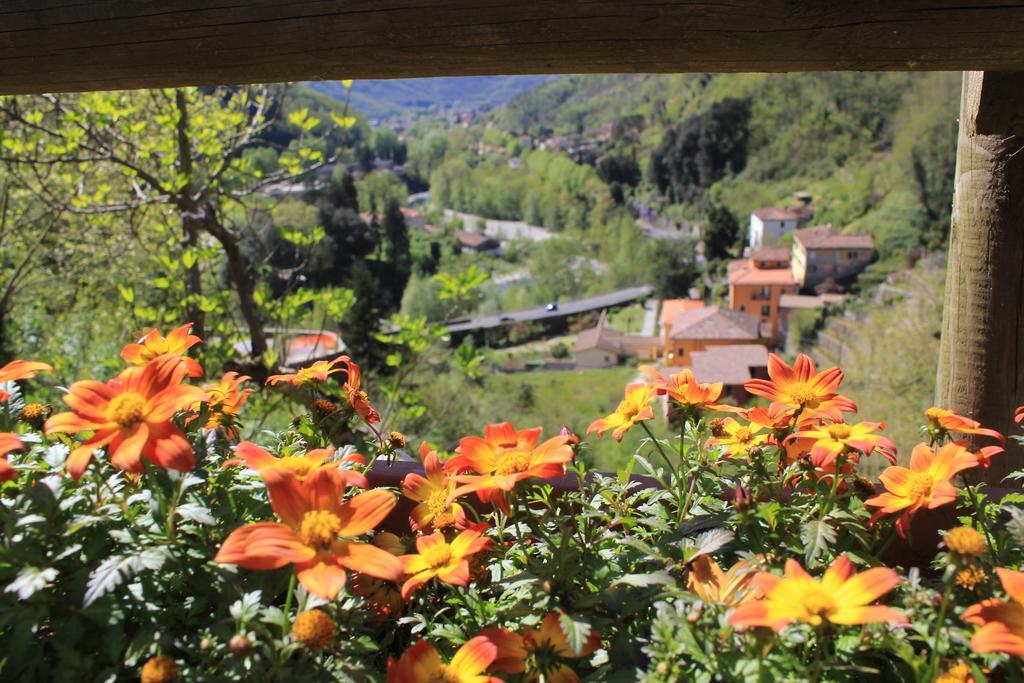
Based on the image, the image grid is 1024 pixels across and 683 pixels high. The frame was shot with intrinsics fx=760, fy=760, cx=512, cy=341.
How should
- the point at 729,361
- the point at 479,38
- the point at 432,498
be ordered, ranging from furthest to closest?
the point at 729,361, the point at 479,38, the point at 432,498

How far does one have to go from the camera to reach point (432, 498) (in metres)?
0.90

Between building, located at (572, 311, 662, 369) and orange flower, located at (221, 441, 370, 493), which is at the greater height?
orange flower, located at (221, 441, 370, 493)

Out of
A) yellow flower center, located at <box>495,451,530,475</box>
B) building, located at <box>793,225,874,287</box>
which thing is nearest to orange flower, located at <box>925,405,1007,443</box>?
yellow flower center, located at <box>495,451,530,475</box>

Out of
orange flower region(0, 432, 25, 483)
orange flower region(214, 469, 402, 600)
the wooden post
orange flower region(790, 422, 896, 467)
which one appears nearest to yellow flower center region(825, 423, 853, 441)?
orange flower region(790, 422, 896, 467)

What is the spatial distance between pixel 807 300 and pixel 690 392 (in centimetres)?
3386

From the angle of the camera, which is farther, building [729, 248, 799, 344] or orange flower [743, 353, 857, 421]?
building [729, 248, 799, 344]

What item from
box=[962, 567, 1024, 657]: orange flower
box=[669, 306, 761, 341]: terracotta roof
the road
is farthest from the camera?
the road

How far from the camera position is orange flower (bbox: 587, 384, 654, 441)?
2.92 ft

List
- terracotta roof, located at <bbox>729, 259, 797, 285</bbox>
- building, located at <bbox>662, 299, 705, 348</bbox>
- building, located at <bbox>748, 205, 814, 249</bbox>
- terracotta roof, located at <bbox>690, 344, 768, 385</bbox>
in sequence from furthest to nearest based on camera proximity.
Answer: building, located at <bbox>748, 205, 814, 249</bbox> → terracotta roof, located at <bbox>729, 259, 797, 285</bbox> → building, located at <bbox>662, 299, 705, 348</bbox> → terracotta roof, located at <bbox>690, 344, 768, 385</bbox>

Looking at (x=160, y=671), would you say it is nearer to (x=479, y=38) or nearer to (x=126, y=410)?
(x=126, y=410)

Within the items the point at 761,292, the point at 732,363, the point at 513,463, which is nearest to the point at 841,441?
the point at 513,463

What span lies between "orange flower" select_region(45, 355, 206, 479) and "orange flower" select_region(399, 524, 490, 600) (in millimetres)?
234

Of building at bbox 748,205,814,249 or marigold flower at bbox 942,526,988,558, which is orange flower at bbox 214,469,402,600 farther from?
building at bbox 748,205,814,249

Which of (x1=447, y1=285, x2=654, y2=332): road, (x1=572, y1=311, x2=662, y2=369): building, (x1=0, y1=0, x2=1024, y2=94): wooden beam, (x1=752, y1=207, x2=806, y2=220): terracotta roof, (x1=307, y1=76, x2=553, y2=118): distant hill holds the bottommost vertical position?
(x1=572, y1=311, x2=662, y2=369): building
